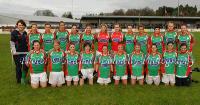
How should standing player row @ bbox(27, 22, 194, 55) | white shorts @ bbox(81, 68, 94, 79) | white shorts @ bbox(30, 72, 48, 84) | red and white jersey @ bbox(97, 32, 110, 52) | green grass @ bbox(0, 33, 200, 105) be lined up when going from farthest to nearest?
red and white jersey @ bbox(97, 32, 110, 52) < standing player row @ bbox(27, 22, 194, 55) < white shorts @ bbox(81, 68, 94, 79) < white shorts @ bbox(30, 72, 48, 84) < green grass @ bbox(0, 33, 200, 105)

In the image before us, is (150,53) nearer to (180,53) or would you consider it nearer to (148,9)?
(180,53)

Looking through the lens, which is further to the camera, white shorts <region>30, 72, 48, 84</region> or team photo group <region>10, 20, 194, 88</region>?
team photo group <region>10, 20, 194, 88</region>

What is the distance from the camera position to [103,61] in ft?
29.9

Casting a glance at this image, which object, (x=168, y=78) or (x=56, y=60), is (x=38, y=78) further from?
(x=168, y=78)

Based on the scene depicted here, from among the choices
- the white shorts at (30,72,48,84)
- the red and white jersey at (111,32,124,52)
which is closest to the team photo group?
the white shorts at (30,72,48,84)

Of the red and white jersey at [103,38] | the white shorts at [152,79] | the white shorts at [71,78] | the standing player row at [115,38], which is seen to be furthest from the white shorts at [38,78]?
the white shorts at [152,79]

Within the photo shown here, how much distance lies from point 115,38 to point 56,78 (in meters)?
2.31

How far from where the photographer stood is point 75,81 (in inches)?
351

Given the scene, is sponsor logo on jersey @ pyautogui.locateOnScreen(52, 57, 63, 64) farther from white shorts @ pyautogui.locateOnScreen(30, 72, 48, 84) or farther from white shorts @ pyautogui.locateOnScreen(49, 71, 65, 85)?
white shorts @ pyautogui.locateOnScreen(30, 72, 48, 84)

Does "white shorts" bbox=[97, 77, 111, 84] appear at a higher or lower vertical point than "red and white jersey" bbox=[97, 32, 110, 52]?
lower

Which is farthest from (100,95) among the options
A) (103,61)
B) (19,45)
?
(19,45)

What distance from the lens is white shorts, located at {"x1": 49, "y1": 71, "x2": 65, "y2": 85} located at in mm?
8812

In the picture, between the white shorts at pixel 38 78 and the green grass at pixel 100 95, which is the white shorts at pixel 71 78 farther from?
the white shorts at pixel 38 78

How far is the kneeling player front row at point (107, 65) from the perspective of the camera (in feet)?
29.0
